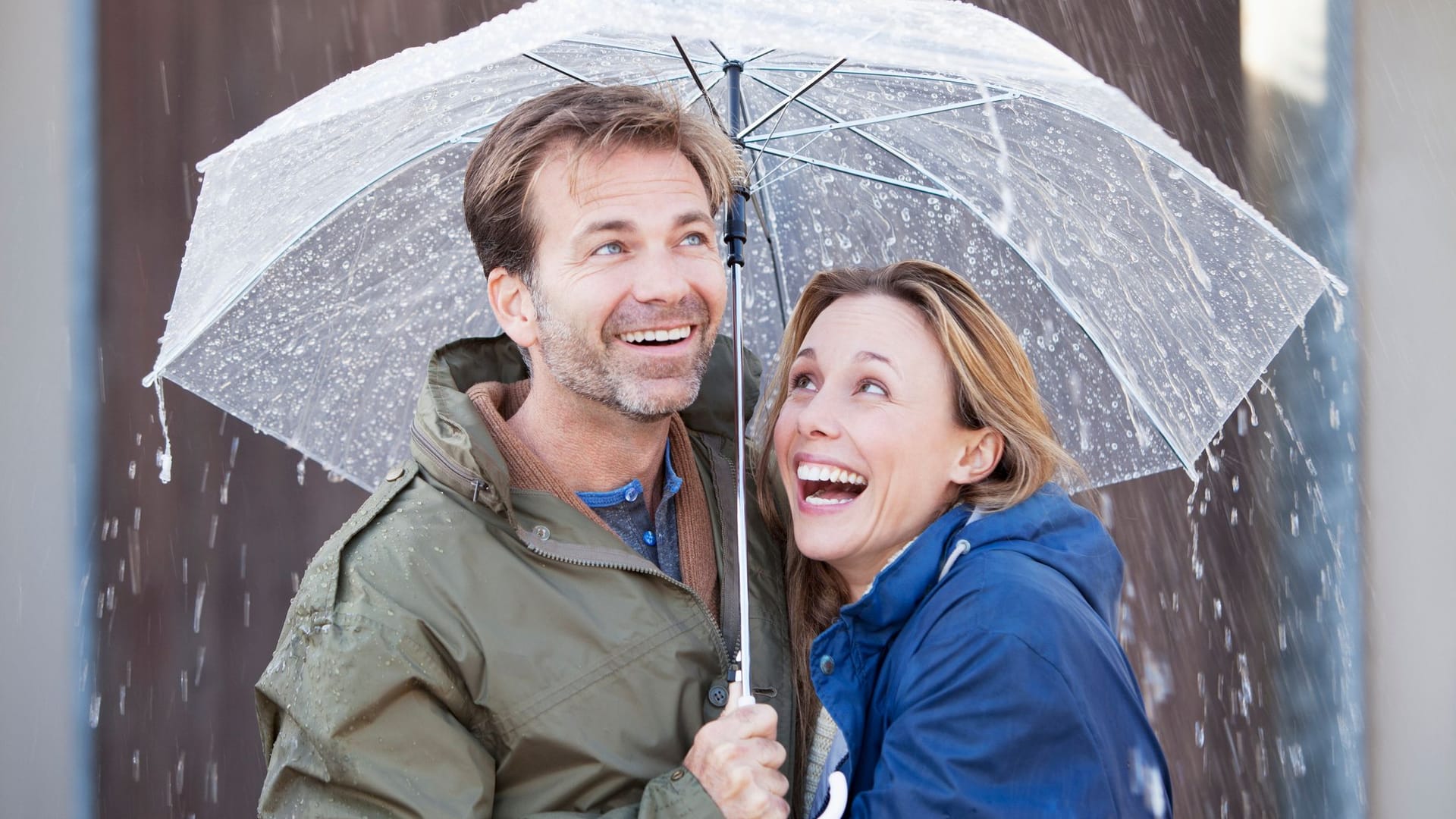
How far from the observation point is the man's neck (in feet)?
7.72

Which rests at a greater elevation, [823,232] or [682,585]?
→ [823,232]

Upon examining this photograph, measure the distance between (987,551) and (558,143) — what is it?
3.44 feet

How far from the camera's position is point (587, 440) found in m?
2.37

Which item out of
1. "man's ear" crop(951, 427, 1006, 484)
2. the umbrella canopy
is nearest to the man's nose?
the umbrella canopy

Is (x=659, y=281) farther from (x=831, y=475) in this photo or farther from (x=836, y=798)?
(x=836, y=798)

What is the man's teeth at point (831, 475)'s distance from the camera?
7.63 ft

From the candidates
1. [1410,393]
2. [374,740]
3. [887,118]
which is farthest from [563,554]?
[1410,393]

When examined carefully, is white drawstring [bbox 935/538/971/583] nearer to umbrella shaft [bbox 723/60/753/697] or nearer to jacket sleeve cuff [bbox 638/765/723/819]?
umbrella shaft [bbox 723/60/753/697]

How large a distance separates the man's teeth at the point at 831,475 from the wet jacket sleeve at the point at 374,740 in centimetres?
61

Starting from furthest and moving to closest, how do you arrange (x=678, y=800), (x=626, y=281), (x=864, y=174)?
(x=864, y=174)
(x=626, y=281)
(x=678, y=800)

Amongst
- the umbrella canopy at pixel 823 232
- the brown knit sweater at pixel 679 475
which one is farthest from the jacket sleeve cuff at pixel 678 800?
the umbrella canopy at pixel 823 232

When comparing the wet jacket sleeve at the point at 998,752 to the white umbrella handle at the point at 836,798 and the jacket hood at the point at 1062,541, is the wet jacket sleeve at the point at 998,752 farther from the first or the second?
the jacket hood at the point at 1062,541

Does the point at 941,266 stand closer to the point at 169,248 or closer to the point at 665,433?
the point at 665,433

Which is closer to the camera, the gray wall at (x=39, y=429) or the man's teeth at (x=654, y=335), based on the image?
the man's teeth at (x=654, y=335)
